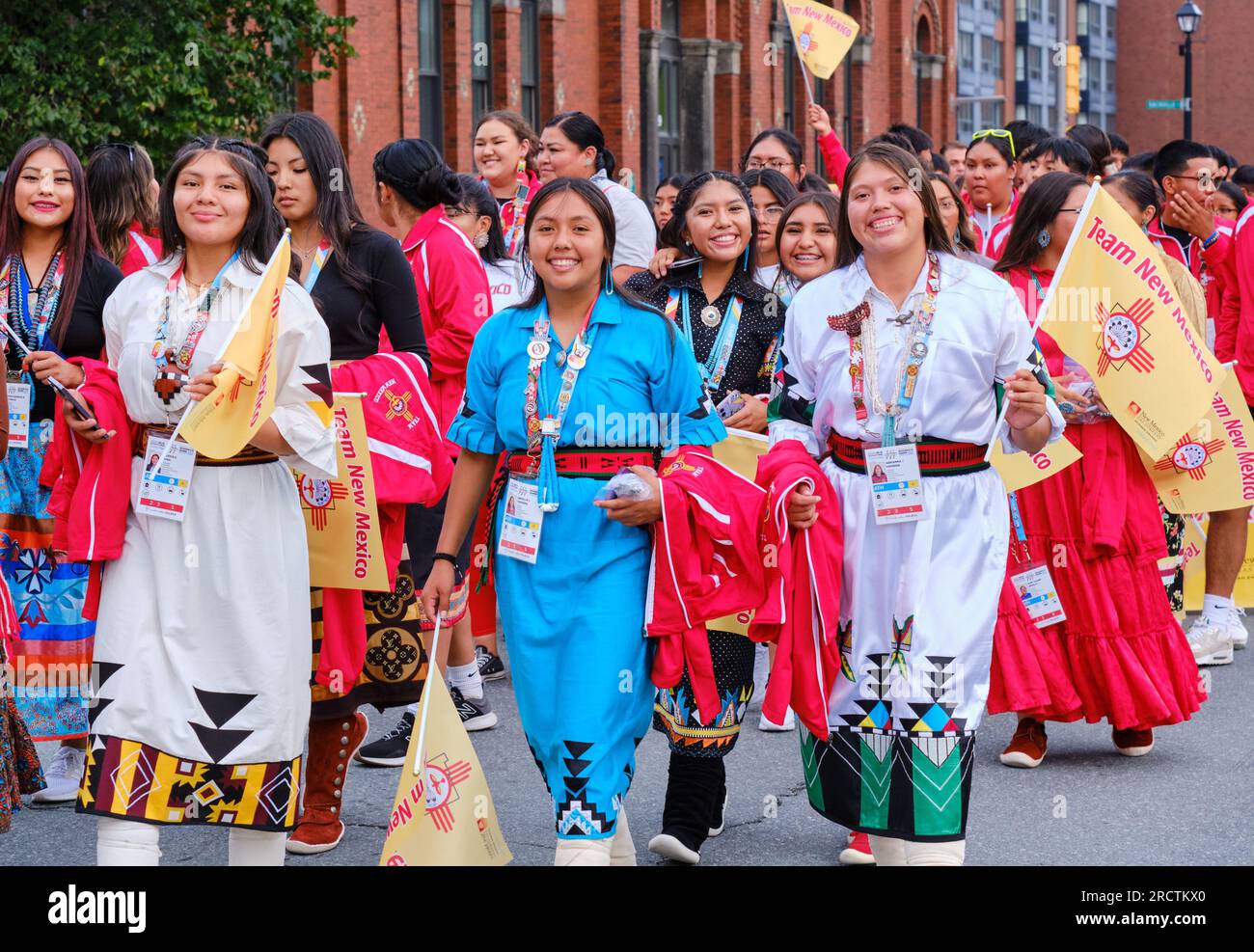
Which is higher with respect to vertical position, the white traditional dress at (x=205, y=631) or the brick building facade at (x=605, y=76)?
the brick building facade at (x=605, y=76)

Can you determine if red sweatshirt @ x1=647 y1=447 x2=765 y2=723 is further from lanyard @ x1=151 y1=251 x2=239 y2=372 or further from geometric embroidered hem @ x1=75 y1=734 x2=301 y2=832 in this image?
lanyard @ x1=151 y1=251 x2=239 y2=372

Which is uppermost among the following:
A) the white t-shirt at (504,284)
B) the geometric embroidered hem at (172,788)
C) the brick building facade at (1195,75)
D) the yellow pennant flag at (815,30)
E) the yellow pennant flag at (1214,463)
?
the brick building facade at (1195,75)

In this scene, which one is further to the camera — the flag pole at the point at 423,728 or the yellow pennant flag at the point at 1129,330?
the yellow pennant flag at the point at 1129,330

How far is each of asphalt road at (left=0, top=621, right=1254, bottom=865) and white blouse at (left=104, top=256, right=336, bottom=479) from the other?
5.07 ft

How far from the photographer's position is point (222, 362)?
422 centimetres

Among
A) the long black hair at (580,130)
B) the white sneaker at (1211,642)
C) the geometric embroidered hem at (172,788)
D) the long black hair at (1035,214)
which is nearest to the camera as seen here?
the geometric embroidered hem at (172,788)

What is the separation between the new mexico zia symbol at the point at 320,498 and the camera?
5.25 meters

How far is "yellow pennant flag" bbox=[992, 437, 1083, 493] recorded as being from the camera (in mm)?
6133

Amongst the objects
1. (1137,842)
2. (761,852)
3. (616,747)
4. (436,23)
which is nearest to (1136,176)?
(1137,842)

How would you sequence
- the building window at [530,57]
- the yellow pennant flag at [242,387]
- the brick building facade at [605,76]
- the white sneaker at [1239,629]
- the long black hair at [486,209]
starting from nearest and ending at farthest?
the yellow pennant flag at [242,387] < the long black hair at [486,209] < the white sneaker at [1239,629] < the brick building facade at [605,76] < the building window at [530,57]

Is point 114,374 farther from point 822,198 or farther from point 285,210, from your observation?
point 822,198

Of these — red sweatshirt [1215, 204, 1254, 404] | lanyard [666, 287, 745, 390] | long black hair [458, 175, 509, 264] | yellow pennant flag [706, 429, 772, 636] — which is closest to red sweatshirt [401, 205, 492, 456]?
long black hair [458, 175, 509, 264]

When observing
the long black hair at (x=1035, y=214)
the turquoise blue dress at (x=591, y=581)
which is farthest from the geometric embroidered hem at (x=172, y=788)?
the long black hair at (x=1035, y=214)

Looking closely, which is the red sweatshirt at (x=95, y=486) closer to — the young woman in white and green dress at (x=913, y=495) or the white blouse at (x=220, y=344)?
the white blouse at (x=220, y=344)
